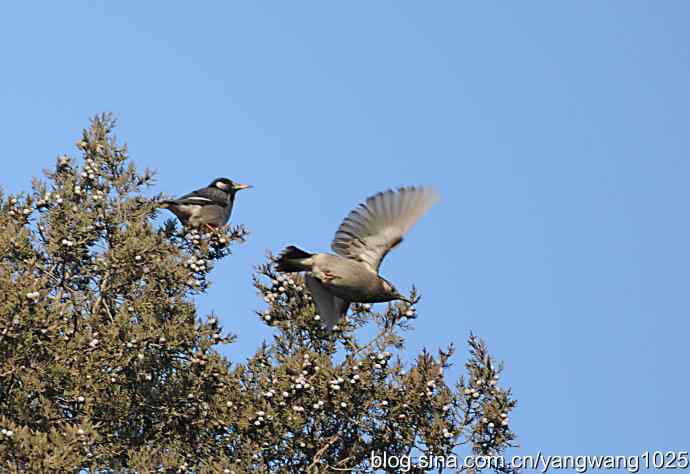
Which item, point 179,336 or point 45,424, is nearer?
point 45,424

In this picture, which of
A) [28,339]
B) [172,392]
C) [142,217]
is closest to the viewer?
[28,339]

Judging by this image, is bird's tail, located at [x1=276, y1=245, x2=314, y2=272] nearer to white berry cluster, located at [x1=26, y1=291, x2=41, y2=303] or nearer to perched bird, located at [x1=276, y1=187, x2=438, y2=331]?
perched bird, located at [x1=276, y1=187, x2=438, y2=331]

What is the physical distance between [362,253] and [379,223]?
12.2 inches

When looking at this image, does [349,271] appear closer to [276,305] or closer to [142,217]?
[276,305]

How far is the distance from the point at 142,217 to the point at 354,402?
237cm

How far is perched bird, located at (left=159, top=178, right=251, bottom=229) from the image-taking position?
535 inches

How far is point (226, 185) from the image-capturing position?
1541 centimetres

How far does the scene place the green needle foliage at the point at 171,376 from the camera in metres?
9.00

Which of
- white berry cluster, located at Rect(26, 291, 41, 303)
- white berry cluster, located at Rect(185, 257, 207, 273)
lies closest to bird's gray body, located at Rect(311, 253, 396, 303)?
white berry cluster, located at Rect(185, 257, 207, 273)

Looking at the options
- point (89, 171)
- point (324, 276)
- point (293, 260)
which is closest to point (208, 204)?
point (89, 171)

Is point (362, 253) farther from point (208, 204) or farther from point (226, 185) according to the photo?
point (226, 185)

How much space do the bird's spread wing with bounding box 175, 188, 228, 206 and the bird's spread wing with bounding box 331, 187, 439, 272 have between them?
3034 millimetres

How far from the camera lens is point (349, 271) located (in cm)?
1074

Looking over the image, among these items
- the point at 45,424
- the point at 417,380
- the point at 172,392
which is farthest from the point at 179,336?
the point at 417,380
